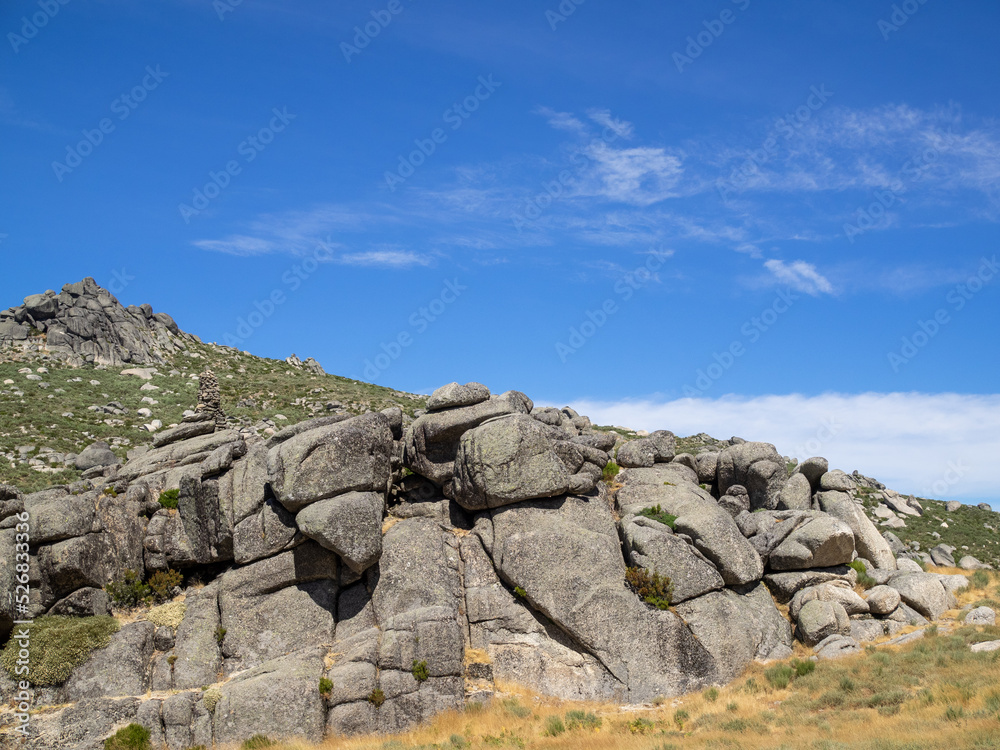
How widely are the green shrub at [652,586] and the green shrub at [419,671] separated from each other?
1001 cm

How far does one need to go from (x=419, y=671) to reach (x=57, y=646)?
14807mm

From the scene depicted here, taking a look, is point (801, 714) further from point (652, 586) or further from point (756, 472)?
point (756, 472)

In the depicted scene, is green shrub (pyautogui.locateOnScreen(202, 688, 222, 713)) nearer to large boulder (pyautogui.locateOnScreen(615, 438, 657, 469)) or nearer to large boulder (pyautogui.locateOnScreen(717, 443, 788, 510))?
large boulder (pyautogui.locateOnScreen(615, 438, 657, 469))

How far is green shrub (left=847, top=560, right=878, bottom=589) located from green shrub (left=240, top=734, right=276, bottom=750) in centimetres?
2882

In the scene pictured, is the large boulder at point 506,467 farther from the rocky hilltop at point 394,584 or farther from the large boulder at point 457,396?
the large boulder at point 457,396

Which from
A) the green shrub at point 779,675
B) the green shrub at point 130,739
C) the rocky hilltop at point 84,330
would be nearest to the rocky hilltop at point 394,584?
the green shrub at point 130,739

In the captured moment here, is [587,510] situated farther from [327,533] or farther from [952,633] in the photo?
[952,633]

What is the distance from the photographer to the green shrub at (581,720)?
93.1 feet

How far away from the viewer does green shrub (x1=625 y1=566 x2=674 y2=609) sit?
33406 millimetres

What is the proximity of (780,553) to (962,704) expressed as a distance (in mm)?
13001

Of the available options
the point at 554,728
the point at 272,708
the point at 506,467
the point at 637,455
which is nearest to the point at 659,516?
the point at 637,455

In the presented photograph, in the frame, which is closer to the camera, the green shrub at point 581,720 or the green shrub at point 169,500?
the green shrub at point 581,720

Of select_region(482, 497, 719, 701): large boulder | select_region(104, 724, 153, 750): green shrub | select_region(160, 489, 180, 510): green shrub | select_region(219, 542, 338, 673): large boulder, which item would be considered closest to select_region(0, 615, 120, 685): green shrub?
select_region(104, 724, 153, 750): green shrub

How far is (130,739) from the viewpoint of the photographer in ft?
91.8
